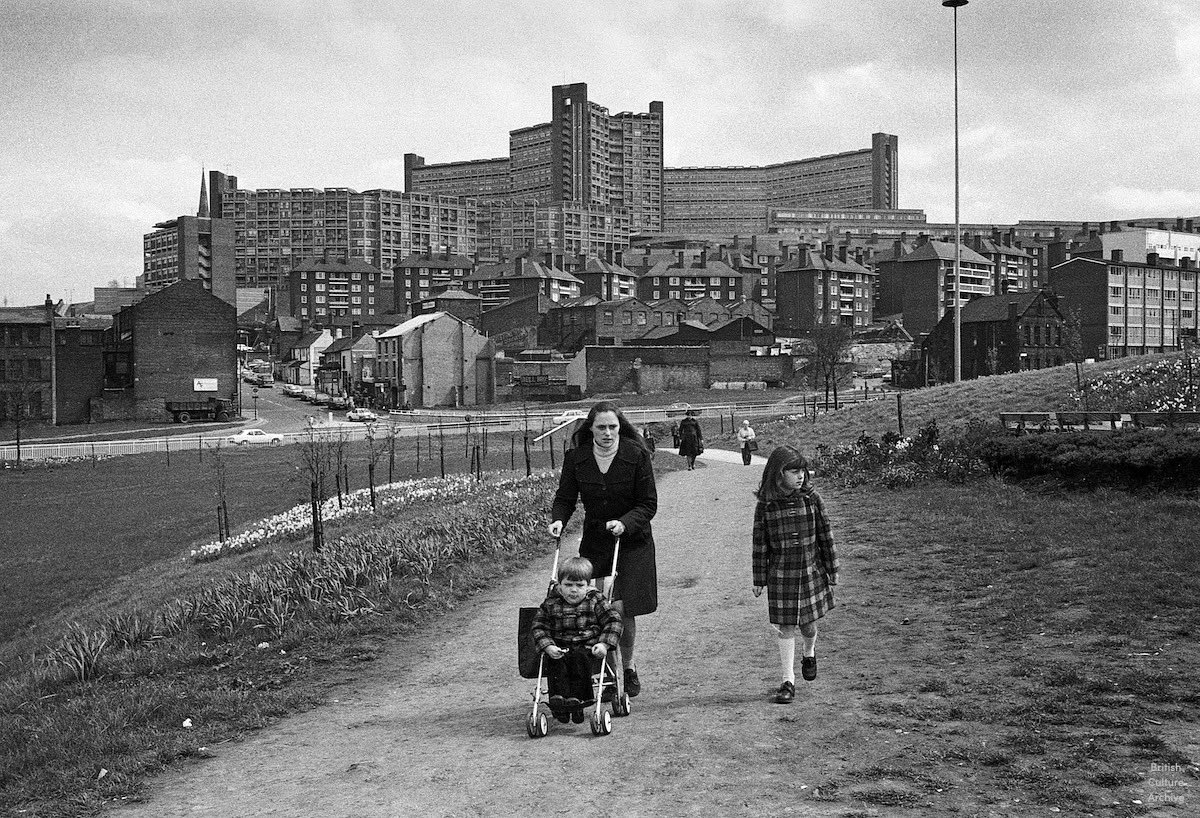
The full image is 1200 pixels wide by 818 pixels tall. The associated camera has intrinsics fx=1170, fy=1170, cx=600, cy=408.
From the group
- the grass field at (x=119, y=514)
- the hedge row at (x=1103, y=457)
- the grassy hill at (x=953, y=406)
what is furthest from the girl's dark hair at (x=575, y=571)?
the grassy hill at (x=953, y=406)

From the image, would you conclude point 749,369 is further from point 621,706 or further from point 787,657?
point 621,706

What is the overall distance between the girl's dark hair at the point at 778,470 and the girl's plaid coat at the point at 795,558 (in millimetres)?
67

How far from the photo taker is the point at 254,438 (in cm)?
6350

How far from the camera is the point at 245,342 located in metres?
139

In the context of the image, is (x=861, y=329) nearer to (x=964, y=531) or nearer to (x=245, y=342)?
(x=245, y=342)

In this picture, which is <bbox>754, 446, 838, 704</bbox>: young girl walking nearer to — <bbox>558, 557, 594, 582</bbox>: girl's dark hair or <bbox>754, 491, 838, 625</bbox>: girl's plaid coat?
<bbox>754, 491, 838, 625</bbox>: girl's plaid coat

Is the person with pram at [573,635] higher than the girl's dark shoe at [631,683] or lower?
higher

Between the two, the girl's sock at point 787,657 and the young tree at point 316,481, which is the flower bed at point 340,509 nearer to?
the young tree at point 316,481

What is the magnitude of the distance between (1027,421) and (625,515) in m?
14.3

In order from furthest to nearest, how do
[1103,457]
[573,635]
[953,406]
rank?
1. [953,406]
2. [1103,457]
3. [573,635]

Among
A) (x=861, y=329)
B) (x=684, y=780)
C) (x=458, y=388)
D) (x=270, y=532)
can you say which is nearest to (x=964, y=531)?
(x=684, y=780)

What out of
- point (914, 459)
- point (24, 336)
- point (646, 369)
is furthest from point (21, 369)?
point (914, 459)

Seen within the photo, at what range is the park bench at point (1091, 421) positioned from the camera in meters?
18.7

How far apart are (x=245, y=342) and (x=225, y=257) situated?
48.6 metres
